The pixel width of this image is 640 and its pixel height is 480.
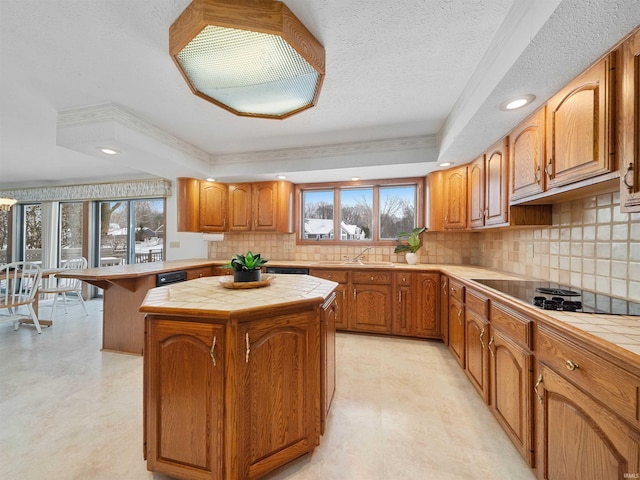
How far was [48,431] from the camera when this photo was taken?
160cm

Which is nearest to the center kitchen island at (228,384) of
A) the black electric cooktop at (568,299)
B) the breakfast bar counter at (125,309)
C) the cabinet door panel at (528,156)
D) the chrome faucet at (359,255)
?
the black electric cooktop at (568,299)

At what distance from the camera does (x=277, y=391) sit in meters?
1.25

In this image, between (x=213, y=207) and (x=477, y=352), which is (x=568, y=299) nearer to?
(x=477, y=352)

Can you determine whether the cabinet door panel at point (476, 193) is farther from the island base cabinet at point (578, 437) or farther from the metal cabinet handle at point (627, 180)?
the island base cabinet at point (578, 437)

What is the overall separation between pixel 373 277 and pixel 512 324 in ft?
5.82

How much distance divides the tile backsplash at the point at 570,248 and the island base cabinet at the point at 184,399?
215 cm

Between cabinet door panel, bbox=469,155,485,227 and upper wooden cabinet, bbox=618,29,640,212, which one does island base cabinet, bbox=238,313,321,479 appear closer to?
upper wooden cabinet, bbox=618,29,640,212

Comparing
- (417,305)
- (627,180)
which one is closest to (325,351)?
(627,180)

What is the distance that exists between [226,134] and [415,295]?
112 inches

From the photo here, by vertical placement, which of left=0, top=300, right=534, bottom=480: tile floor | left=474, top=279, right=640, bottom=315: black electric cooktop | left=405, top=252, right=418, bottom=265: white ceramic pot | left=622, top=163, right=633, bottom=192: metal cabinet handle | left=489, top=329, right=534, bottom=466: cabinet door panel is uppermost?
left=622, top=163, right=633, bottom=192: metal cabinet handle

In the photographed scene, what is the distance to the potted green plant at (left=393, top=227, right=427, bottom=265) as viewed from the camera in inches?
133

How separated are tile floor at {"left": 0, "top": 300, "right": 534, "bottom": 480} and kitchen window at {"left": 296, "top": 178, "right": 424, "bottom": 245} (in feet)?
5.62

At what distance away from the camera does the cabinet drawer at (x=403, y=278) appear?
3059mm

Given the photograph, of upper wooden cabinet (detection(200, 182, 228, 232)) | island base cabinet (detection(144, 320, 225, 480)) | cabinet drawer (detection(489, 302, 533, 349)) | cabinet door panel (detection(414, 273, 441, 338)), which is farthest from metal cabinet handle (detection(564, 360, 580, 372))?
upper wooden cabinet (detection(200, 182, 228, 232))
